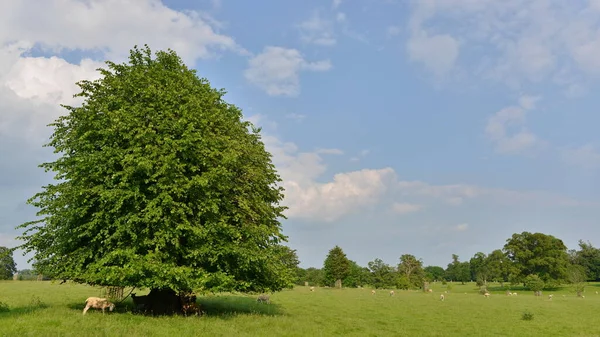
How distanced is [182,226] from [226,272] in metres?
4.50

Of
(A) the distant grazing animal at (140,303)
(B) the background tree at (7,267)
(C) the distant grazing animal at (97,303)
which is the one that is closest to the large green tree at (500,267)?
(A) the distant grazing animal at (140,303)

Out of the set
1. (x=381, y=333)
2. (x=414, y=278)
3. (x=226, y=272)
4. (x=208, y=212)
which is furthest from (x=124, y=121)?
(x=414, y=278)

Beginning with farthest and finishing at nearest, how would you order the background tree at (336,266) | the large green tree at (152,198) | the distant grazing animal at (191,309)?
the background tree at (336,266) → the distant grazing animal at (191,309) → the large green tree at (152,198)

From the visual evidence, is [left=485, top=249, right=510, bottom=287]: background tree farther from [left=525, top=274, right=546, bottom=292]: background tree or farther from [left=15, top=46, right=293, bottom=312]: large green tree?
[left=15, top=46, right=293, bottom=312]: large green tree

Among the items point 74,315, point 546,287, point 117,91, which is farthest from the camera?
point 546,287

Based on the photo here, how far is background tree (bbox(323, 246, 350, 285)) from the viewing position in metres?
110

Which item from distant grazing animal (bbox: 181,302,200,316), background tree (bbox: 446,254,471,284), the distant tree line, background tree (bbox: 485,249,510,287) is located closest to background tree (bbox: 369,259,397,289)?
the distant tree line

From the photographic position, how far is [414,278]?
115 meters

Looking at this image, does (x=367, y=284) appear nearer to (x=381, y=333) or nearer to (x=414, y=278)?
(x=414, y=278)

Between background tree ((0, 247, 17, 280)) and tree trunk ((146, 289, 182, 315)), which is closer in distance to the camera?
tree trunk ((146, 289, 182, 315))

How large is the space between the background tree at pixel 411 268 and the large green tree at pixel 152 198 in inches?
3866

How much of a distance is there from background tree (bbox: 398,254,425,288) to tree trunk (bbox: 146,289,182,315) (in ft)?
322

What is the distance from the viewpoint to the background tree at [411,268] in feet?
380

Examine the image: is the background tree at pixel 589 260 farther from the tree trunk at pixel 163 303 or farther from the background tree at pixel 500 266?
the tree trunk at pixel 163 303
